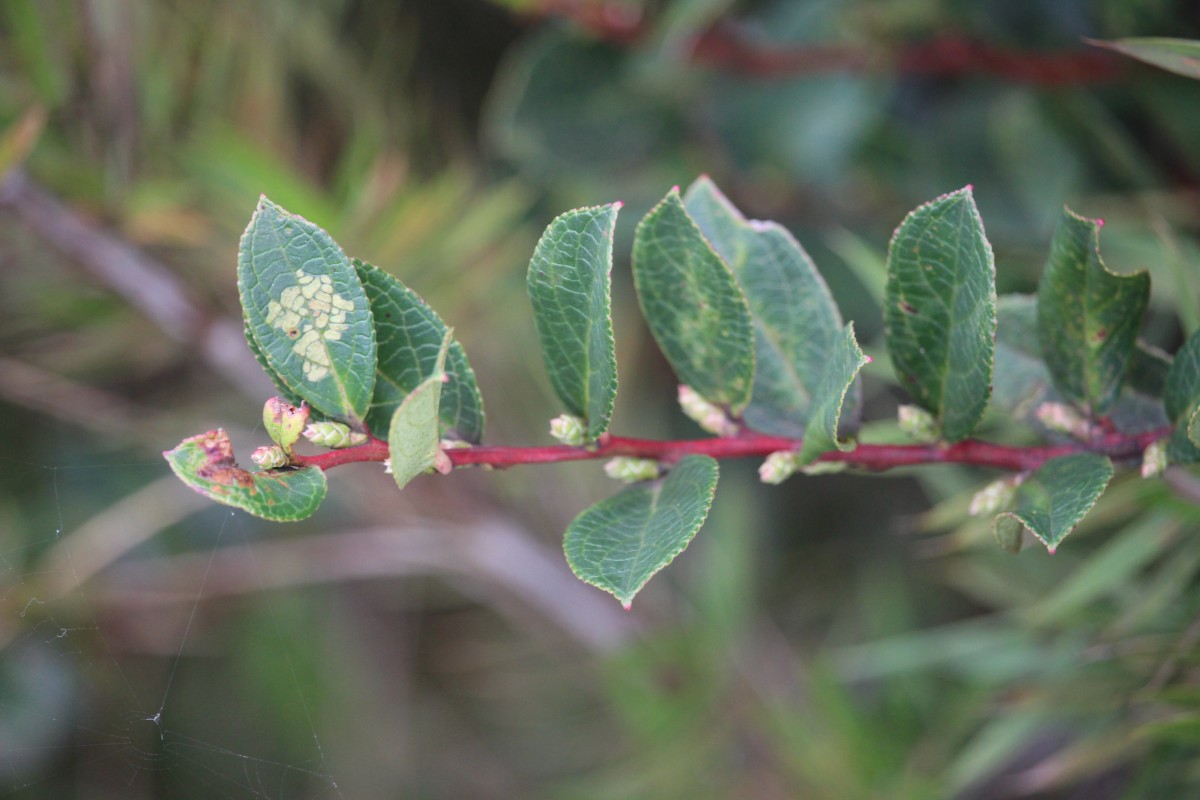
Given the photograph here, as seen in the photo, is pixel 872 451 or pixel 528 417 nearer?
pixel 872 451

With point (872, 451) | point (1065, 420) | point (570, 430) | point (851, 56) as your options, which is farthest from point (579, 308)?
point (851, 56)

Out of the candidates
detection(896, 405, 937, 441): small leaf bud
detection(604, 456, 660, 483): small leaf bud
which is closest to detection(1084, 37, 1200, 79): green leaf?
detection(896, 405, 937, 441): small leaf bud

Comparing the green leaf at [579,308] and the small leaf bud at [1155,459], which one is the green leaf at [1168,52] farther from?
the green leaf at [579,308]

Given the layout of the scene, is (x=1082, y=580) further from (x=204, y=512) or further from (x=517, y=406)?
(x=204, y=512)

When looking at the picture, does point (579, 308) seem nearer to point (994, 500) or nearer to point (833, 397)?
point (833, 397)

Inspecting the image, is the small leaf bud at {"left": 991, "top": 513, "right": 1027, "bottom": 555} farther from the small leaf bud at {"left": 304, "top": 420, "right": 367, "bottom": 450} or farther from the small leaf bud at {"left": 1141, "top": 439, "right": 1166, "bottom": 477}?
the small leaf bud at {"left": 304, "top": 420, "right": 367, "bottom": 450}

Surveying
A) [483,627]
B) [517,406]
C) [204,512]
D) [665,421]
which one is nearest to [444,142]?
[517,406]

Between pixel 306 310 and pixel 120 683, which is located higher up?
pixel 306 310
